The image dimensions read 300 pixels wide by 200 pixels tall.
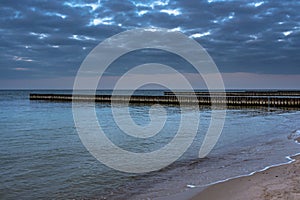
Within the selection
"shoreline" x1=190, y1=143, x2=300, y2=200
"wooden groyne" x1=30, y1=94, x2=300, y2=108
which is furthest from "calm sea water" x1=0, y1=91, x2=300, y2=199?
"wooden groyne" x1=30, y1=94, x2=300, y2=108

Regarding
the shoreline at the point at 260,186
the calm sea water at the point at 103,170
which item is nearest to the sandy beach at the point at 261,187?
the shoreline at the point at 260,186

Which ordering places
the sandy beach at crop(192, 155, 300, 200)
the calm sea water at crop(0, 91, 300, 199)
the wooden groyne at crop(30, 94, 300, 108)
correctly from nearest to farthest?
the sandy beach at crop(192, 155, 300, 200) → the calm sea water at crop(0, 91, 300, 199) → the wooden groyne at crop(30, 94, 300, 108)

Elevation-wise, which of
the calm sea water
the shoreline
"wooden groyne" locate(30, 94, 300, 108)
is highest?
"wooden groyne" locate(30, 94, 300, 108)

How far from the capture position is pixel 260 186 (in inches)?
267

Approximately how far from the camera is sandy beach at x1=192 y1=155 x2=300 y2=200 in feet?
19.5

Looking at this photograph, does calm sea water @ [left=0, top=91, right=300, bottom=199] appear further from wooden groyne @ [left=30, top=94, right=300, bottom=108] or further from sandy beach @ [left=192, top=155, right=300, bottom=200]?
wooden groyne @ [left=30, top=94, right=300, bottom=108]

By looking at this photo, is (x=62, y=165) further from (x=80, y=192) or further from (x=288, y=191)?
(x=288, y=191)

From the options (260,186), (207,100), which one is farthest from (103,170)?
(207,100)

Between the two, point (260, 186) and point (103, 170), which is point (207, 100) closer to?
point (103, 170)

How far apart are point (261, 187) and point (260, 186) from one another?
0.11 metres

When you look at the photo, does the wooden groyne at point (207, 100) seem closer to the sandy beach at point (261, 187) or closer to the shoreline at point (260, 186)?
the shoreline at point (260, 186)

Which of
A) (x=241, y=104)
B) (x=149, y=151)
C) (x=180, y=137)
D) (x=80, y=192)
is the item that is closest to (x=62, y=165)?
(x=80, y=192)

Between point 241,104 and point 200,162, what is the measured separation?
44174 mm

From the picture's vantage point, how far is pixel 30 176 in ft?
29.8
